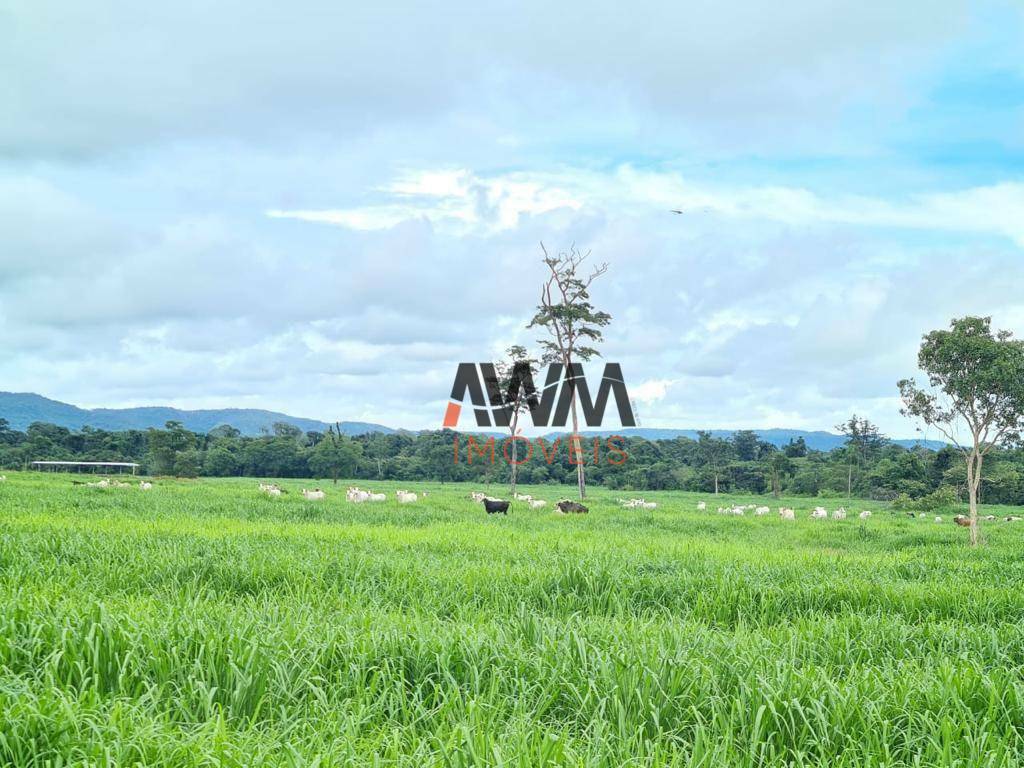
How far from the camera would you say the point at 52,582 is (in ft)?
22.1

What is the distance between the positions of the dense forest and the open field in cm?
5003

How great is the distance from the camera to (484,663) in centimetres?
457

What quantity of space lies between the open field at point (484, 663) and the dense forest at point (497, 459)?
164ft

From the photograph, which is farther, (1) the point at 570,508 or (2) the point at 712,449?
(2) the point at 712,449

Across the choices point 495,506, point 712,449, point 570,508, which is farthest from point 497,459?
point 495,506

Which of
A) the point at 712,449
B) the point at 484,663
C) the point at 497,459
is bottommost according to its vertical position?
the point at 497,459

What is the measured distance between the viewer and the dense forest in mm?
61438

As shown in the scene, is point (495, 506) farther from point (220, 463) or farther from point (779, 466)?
point (220, 463)

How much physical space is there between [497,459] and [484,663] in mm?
69270

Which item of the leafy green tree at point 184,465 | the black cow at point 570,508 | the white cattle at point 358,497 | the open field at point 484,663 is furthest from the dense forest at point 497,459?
the open field at point 484,663

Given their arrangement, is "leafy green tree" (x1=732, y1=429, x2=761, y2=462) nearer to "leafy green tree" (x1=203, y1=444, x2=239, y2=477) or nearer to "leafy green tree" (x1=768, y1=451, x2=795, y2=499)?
"leafy green tree" (x1=768, y1=451, x2=795, y2=499)

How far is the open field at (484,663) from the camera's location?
135 inches

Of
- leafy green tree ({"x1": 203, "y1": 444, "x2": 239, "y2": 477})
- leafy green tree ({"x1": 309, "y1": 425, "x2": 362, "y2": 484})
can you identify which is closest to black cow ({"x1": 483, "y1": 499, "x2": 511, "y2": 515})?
leafy green tree ({"x1": 309, "y1": 425, "x2": 362, "y2": 484})

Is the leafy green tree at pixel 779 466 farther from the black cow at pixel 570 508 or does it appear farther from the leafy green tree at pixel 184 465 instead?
the leafy green tree at pixel 184 465
